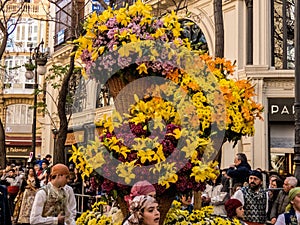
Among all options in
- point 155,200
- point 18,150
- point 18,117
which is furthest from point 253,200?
point 18,117

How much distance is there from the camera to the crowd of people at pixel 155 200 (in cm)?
436

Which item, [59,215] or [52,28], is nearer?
[59,215]

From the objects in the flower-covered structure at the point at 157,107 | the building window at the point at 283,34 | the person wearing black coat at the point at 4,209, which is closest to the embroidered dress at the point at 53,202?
the person wearing black coat at the point at 4,209

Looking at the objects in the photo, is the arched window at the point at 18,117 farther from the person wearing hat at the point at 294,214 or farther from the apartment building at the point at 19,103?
the person wearing hat at the point at 294,214

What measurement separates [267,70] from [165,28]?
42.5ft

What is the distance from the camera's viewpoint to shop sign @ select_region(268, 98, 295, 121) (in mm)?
18328

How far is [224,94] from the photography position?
18.7 ft

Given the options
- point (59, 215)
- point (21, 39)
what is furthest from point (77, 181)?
point (21, 39)

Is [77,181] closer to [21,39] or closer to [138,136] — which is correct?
[138,136]

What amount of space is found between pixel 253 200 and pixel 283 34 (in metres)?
11.1

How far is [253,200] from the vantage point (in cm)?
844

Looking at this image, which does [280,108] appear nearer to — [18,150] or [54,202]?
[54,202]

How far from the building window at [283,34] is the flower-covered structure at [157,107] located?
13002 mm

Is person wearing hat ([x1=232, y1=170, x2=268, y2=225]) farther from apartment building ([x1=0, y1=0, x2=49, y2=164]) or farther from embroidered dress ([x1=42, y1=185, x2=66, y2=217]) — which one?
apartment building ([x1=0, y1=0, x2=49, y2=164])
